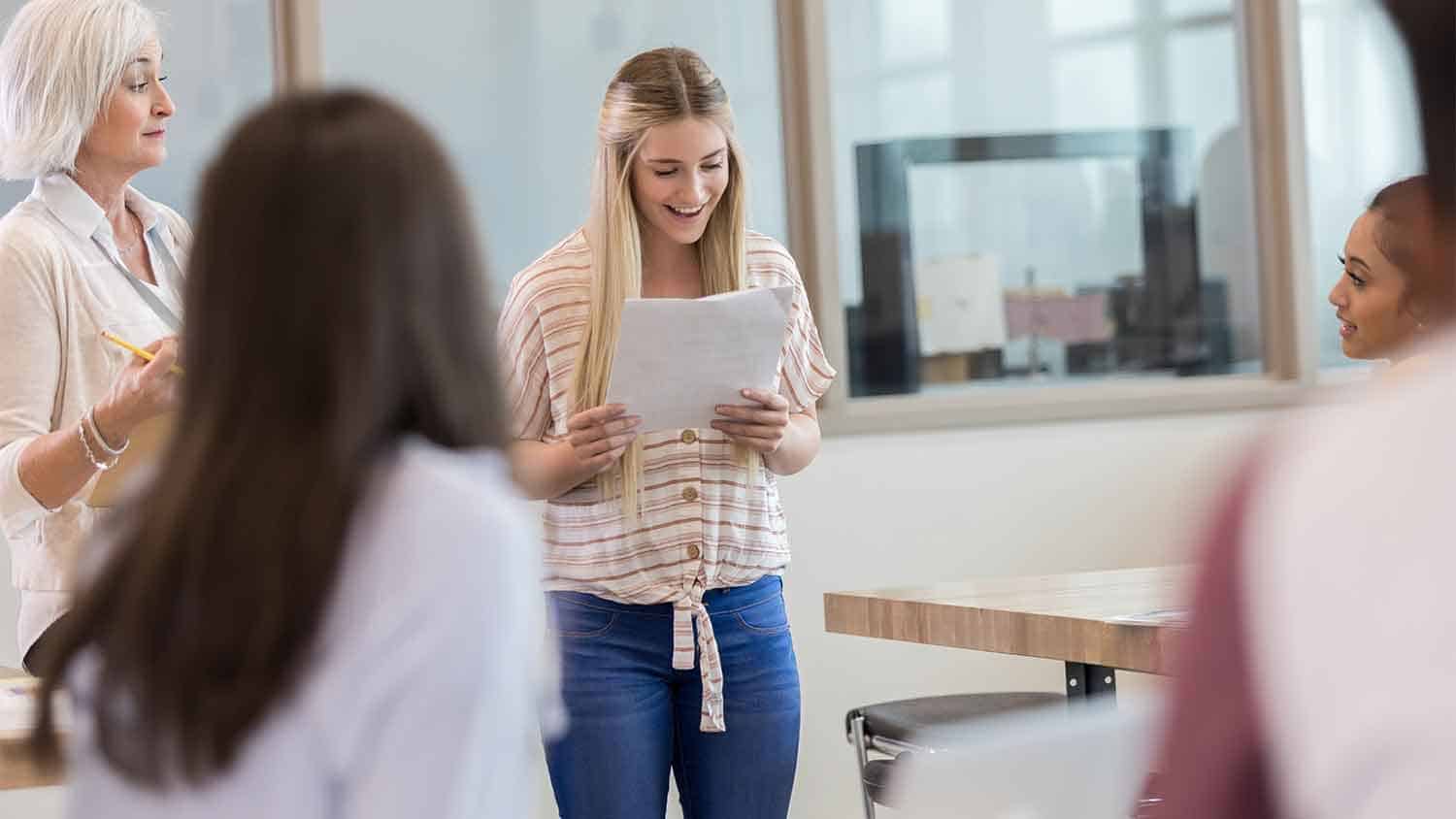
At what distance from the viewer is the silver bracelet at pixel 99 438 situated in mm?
1942

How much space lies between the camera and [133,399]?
191 cm

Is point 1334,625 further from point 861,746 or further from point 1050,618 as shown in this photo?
point 861,746

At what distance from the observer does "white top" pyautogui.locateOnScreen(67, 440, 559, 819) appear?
0.98m

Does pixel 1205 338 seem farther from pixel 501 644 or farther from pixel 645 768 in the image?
pixel 501 644

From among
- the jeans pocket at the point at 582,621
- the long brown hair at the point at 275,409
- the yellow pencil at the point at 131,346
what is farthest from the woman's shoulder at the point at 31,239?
the long brown hair at the point at 275,409

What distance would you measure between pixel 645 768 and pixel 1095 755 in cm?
154

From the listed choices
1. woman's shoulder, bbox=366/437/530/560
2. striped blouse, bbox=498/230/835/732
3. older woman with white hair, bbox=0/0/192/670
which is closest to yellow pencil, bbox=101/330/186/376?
older woman with white hair, bbox=0/0/192/670

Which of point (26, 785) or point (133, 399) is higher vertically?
point (133, 399)

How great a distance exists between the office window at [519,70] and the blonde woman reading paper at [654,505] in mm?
1287

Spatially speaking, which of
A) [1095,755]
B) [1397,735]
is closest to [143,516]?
[1095,755]

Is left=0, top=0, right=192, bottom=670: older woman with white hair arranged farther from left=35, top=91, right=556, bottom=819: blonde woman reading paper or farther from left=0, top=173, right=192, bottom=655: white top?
left=35, top=91, right=556, bottom=819: blonde woman reading paper

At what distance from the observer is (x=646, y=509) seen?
8.05ft

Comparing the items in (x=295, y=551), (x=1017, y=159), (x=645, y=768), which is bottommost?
(x=645, y=768)

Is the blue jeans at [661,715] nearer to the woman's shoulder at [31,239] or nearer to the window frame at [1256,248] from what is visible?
the woman's shoulder at [31,239]
